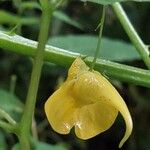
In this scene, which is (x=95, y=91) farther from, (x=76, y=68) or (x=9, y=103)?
(x=9, y=103)

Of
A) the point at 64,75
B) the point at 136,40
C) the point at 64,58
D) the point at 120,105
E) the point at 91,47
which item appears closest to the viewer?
the point at 120,105

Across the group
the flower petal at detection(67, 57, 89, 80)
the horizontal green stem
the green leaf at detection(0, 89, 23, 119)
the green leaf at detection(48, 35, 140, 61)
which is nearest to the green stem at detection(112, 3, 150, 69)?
the horizontal green stem

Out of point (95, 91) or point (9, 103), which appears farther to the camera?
point (9, 103)

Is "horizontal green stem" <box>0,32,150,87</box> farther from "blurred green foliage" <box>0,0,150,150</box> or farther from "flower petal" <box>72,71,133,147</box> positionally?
"blurred green foliage" <box>0,0,150,150</box>

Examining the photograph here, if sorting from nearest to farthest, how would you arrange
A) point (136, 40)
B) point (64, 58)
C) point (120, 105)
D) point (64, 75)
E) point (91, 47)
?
1. point (120, 105)
2. point (64, 58)
3. point (136, 40)
4. point (91, 47)
5. point (64, 75)

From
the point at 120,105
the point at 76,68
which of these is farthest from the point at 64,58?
the point at 120,105

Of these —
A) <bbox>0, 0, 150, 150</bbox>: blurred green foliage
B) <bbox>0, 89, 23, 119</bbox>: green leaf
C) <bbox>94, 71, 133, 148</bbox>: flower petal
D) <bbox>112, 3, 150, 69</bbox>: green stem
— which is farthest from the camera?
<bbox>0, 0, 150, 150</bbox>: blurred green foliage
